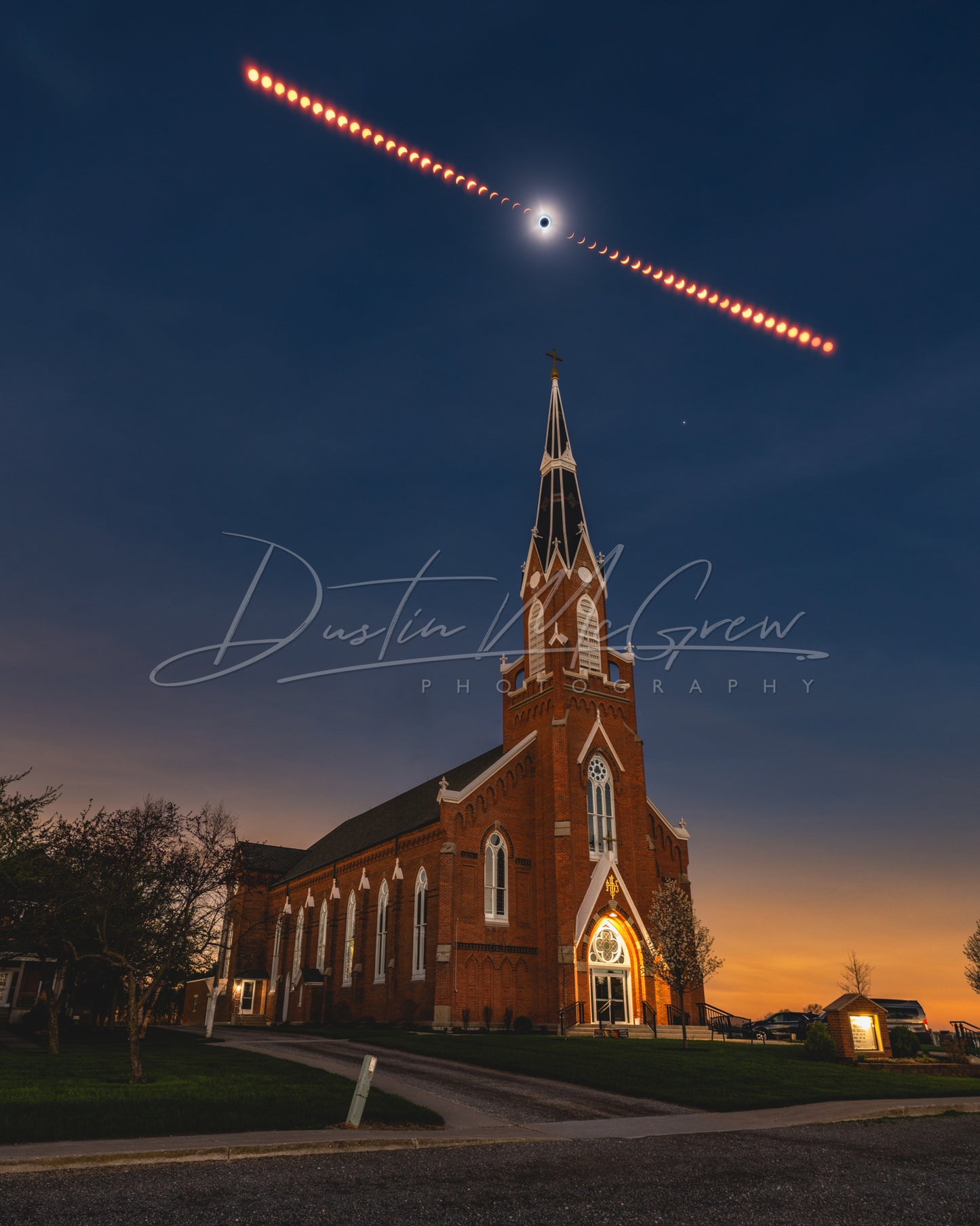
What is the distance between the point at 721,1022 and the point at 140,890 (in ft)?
93.9

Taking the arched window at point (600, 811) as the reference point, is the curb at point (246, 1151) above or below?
below

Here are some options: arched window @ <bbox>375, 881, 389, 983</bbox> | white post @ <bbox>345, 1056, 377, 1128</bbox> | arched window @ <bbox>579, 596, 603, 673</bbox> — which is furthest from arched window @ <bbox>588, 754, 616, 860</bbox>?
white post @ <bbox>345, 1056, 377, 1128</bbox>

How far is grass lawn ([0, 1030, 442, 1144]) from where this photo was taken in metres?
12.0

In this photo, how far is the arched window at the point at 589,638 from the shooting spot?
44938 millimetres

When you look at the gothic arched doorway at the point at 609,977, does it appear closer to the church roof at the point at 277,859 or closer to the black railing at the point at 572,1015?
the black railing at the point at 572,1015

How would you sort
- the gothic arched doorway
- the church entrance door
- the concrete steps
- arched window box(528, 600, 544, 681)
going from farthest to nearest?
arched window box(528, 600, 544, 681) → the gothic arched doorway → the church entrance door → the concrete steps

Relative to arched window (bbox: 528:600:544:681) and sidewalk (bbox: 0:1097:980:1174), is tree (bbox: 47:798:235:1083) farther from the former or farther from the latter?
arched window (bbox: 528:600:544:681)

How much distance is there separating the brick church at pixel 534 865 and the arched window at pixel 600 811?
0.29ft

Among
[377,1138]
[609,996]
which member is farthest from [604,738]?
[377,1138]

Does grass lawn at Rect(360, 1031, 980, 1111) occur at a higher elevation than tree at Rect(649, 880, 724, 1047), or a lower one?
lower

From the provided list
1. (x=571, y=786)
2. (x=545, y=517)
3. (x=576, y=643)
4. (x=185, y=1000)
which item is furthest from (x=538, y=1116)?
(x=185, y=1000)

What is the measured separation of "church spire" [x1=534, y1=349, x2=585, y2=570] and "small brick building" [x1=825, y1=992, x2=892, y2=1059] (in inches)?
1020

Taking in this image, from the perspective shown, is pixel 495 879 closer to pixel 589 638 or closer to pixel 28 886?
pixel 589 638

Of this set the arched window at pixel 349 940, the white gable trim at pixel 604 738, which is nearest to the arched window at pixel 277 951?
the arched window at pixel 349 940
